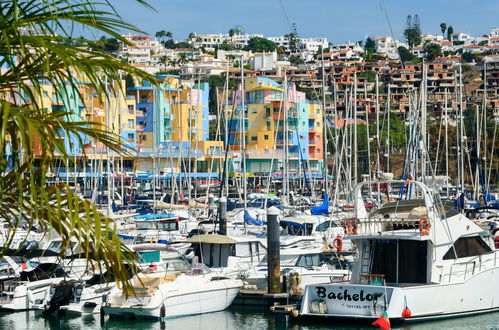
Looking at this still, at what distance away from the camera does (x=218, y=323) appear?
2812 centimetres

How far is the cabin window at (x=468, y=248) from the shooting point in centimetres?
2578

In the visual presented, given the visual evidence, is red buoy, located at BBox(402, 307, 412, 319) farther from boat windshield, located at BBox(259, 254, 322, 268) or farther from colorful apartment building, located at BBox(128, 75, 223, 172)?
colorful apartment building, located at BBox(128, 75, 223, 172)

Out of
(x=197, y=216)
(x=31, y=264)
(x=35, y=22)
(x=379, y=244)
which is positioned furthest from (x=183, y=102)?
(x=35, y=22)

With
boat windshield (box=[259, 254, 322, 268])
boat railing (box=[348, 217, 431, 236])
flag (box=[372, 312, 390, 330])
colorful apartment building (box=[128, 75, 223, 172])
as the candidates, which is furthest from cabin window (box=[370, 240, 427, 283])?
colorful apartment building (box=[128, 75, 223, 172])

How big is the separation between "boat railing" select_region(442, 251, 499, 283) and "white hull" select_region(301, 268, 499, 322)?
194 millimetres

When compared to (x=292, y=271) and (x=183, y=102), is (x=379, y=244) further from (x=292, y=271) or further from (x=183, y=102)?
(x=183, y=102)

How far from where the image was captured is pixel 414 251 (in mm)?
25594

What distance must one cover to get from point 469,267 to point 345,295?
149 inches

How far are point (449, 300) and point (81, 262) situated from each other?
14102 mm

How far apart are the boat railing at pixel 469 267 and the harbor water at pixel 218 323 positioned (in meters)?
1.21

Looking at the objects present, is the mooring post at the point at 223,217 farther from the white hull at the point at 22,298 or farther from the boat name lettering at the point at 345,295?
the boat name lettering at the point at 345,295

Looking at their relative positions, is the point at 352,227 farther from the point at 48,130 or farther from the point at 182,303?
the point at 48,130

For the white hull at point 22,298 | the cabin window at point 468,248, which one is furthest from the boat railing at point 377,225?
the white hull at point 22,298

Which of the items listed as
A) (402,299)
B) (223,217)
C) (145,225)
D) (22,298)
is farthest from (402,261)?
(145,225)
